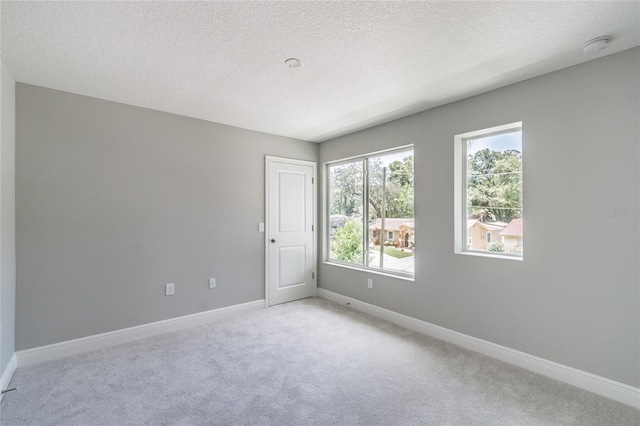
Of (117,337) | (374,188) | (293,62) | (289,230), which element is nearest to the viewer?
(293,62)

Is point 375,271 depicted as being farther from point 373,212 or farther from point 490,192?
point 490,192

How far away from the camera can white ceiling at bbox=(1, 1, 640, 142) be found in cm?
168

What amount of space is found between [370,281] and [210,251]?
2113mm

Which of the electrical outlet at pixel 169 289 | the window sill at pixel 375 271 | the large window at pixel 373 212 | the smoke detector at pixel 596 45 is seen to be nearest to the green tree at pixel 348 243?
the large window at pixel 373 212

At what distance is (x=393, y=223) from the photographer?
3793mm

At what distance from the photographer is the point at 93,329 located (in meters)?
2.88

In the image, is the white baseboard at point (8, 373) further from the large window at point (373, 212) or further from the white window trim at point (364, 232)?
the large window at point (373, 212)

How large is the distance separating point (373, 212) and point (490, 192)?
153cm

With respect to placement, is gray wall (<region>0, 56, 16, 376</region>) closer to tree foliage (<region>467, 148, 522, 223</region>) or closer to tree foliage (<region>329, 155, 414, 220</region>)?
tree foliage (<region>329, 155, 414, 220</region>)

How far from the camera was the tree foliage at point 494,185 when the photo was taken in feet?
A: 8.85

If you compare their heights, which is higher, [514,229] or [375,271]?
[514,229]

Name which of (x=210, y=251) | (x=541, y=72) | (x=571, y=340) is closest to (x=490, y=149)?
(x=541, y=72)

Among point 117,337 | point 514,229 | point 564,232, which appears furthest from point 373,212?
point 117,337

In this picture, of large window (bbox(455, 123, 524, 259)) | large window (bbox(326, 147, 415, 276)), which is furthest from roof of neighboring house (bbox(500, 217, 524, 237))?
large window (bbox(326, 147, 415, 276))
